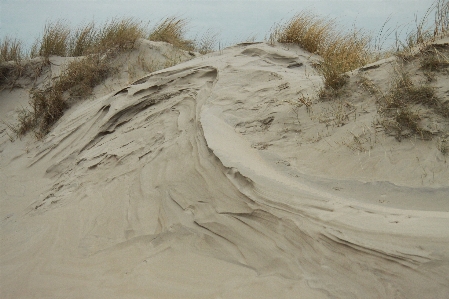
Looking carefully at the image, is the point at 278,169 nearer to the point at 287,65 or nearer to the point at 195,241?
the point at 195,241

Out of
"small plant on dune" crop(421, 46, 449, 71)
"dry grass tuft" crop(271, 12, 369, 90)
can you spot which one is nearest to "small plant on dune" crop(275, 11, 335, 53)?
"dry grass tuft" crop(271, 12, 369, 90)

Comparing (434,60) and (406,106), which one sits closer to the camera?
(406,106)

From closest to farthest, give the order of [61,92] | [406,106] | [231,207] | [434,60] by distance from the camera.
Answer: [231,207] → [406,106] → [434,60] → [61,92]

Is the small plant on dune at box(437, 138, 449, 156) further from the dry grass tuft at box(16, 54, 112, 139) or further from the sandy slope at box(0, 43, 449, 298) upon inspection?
the dry grass tuft at box(16, 54, 112, 139)

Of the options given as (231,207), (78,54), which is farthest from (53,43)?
(231,207)

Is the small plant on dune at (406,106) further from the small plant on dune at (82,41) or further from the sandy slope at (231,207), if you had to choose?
the small plant on dune at (82,41)

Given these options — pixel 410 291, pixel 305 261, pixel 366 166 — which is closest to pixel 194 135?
pixel 366 166

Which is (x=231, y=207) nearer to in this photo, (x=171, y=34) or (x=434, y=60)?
(x=434, y=60)

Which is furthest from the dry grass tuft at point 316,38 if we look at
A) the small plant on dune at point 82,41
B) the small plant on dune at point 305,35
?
the small plant on dune at point 82,41

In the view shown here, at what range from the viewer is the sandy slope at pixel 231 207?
2229 millimetres

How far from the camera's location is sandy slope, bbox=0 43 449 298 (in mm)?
2229

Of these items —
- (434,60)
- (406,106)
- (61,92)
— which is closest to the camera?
(406,106)

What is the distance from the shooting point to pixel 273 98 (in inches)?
171

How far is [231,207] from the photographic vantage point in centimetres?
288
